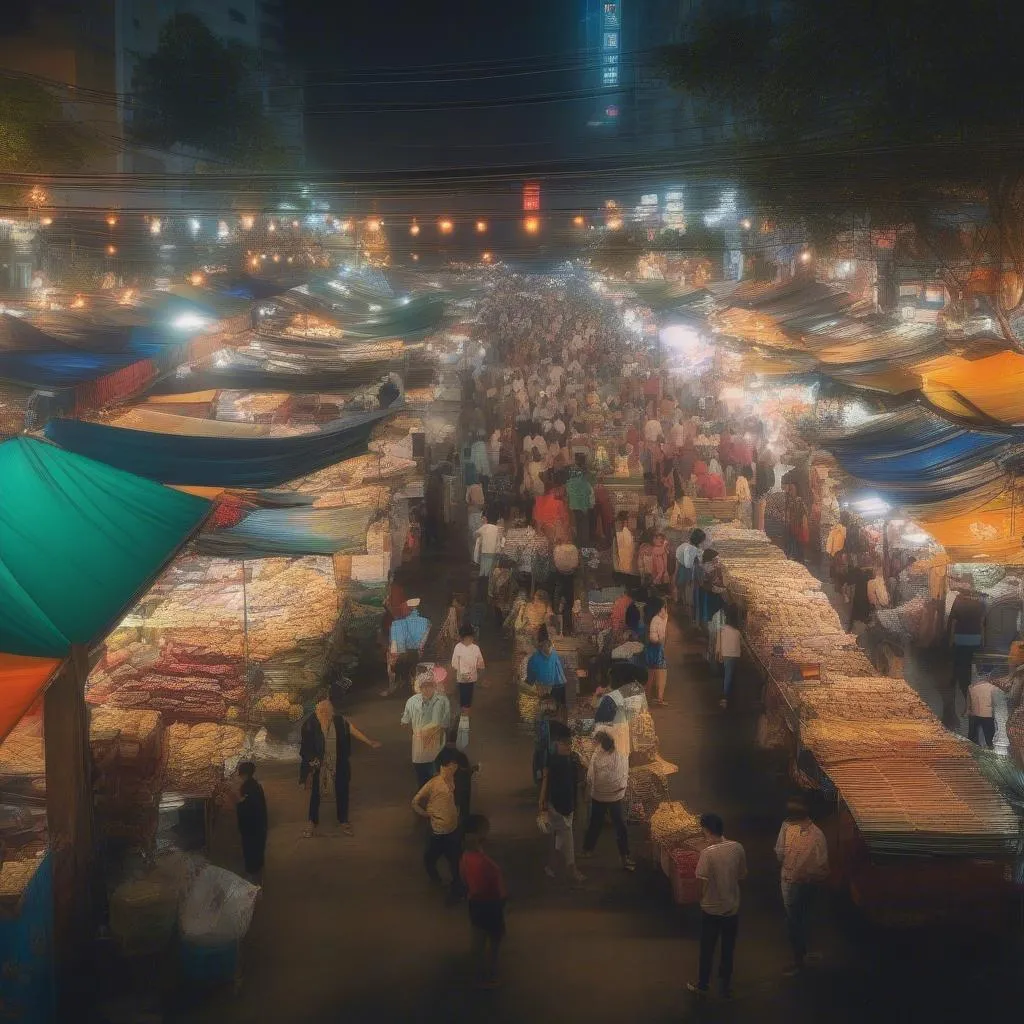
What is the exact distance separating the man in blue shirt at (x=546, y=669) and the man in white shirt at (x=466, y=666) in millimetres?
540

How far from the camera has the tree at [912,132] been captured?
15133 millimetres

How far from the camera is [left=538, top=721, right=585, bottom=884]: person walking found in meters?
7.55

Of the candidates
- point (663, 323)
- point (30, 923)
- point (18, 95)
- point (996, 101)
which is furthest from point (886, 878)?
point (18, 95)

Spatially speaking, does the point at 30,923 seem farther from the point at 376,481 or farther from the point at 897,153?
the point at 897,153

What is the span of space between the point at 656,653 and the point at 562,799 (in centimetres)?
369

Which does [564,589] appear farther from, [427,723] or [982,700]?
[982,700]

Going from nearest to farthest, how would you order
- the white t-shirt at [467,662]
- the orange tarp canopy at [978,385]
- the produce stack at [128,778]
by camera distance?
the produce stack at [128,778] → the white t-shirt at [467,662] → the orange tarp canopy at [978,385]

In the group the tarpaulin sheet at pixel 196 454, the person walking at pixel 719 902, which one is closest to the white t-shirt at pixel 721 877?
the person walking at pixel 719 902

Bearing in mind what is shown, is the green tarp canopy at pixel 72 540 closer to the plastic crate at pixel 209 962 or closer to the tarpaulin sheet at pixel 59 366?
the plastic crate at pixel 209 962

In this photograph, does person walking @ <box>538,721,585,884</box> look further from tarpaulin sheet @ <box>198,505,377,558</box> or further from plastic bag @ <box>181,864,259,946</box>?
tarpaulin sheet @ <box>198,505,377,558</box>

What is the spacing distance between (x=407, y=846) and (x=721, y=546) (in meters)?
6.88

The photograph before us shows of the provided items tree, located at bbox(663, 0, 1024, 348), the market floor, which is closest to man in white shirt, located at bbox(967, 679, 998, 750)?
the market floor

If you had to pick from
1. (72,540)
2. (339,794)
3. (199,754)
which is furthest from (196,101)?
(72,540)

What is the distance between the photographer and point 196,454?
9.71 m
